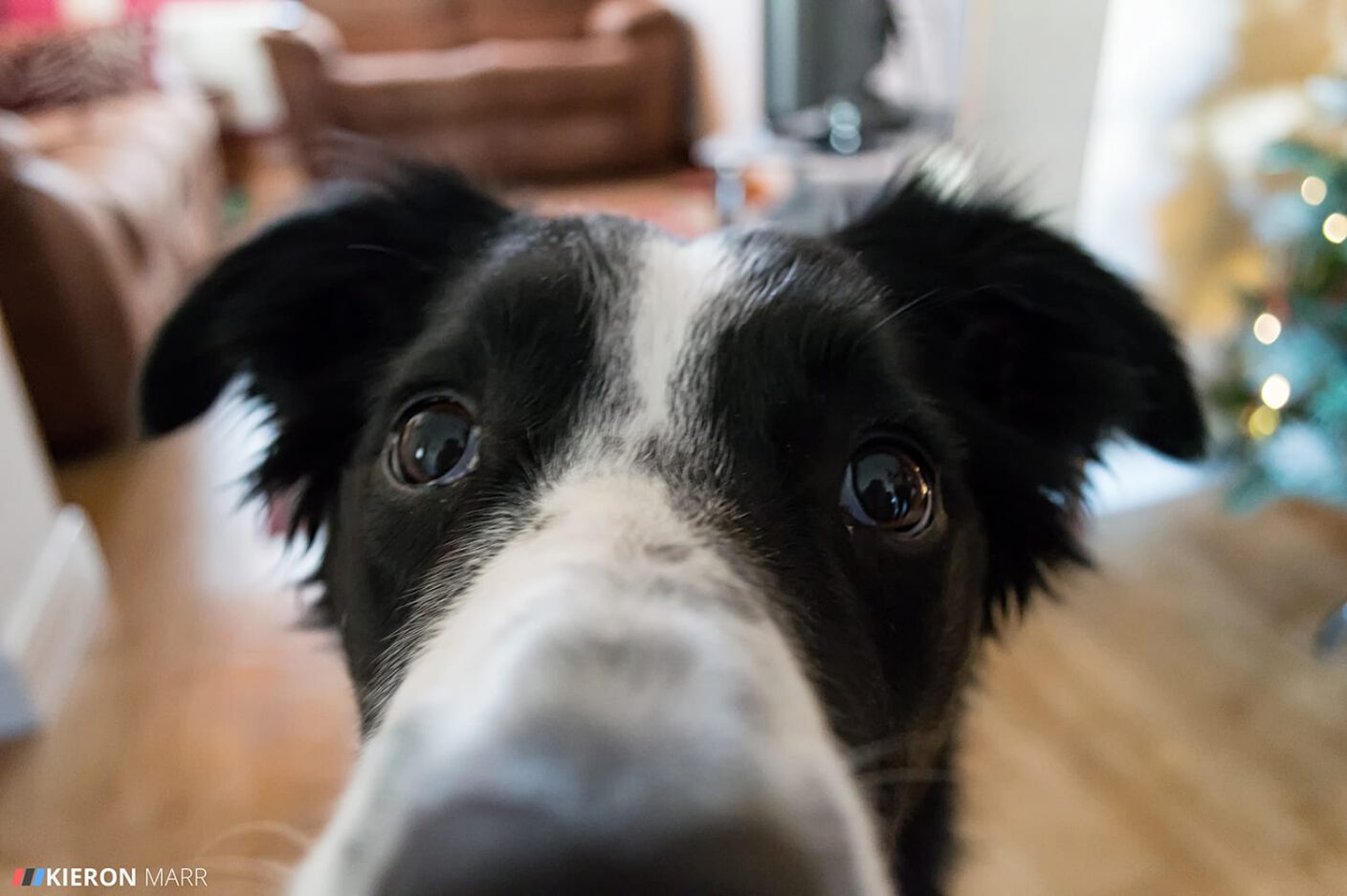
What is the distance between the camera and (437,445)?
99 cm

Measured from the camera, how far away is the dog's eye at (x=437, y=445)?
98cm

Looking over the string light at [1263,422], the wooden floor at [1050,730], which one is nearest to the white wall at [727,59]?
the string light at [1263,422]

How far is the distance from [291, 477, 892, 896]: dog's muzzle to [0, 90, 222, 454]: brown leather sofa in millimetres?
2488

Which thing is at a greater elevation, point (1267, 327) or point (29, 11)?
point (29, 11)

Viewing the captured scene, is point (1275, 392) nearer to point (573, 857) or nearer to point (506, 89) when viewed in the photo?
point (573, 857)

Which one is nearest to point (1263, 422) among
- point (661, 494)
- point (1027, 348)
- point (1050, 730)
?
point (1050, 730)

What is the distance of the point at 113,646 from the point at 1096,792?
239cm

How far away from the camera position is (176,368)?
1.25 m

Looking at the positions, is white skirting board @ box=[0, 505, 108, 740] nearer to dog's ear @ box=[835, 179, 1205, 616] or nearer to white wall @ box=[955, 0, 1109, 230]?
dog's ear @ box=[835, 179, 1205, 616]

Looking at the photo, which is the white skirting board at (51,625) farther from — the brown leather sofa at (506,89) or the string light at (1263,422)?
the brown leather sofa at (506,89)

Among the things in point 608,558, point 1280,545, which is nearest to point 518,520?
point 608,558

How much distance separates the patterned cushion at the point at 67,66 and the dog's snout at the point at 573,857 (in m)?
5.83

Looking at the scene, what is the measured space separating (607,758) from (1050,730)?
1995 mm

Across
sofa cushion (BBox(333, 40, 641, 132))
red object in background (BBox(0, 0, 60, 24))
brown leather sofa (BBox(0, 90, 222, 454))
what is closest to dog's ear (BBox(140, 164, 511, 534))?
brown leather sofa (BBox(0, 90, 222, 454))
